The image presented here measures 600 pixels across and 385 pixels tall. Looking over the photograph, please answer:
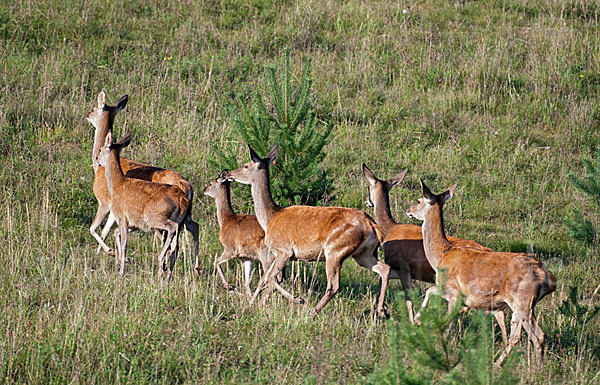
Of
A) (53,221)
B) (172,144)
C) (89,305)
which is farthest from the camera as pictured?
(172,144)

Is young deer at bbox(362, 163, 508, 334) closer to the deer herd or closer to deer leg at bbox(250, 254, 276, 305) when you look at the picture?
the deer herd

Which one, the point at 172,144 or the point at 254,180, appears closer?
the point at 254,180

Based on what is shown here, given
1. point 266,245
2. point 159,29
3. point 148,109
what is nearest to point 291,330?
point 266,245

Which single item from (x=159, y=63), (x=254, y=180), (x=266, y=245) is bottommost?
(x=266, y=245)

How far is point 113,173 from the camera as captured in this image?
363 inches

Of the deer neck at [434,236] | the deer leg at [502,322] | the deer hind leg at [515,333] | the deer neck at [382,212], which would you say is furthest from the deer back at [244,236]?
the deer hind leg at [515,333]

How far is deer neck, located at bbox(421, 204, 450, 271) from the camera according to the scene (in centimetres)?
775

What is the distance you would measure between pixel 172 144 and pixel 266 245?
14.2 ft

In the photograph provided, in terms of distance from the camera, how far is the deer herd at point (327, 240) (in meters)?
7.03

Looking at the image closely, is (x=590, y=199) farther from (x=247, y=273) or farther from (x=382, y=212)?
(x=247, y=273)

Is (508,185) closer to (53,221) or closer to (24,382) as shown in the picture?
(53,221)

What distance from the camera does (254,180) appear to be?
9039mm

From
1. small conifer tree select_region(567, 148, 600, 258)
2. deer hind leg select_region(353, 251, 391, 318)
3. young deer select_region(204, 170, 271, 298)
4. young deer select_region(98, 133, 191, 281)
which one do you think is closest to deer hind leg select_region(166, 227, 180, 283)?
young deer select_region(98, 133, 191, 281)

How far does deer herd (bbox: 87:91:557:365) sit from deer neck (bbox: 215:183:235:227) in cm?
1
